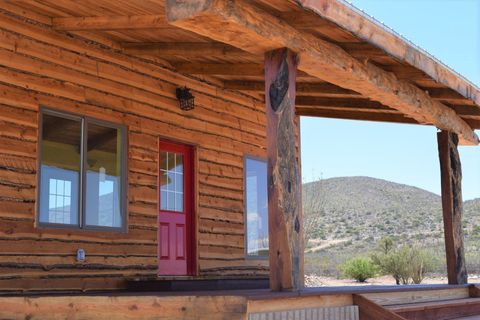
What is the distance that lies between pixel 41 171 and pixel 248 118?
3842 millimetres

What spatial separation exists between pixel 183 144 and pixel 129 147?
112 cm

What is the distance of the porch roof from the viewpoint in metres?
5.87

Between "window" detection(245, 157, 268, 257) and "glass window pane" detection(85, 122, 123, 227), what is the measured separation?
2.57m

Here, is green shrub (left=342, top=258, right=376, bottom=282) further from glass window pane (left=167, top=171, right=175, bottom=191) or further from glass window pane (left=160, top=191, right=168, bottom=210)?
glass window pane (left=160, top=191, right=168, bottom=210)

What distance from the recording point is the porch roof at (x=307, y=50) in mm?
5871

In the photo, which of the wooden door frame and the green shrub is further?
the green shrub

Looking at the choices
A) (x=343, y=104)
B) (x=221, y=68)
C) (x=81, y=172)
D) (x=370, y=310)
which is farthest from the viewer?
(x=343, y=104)

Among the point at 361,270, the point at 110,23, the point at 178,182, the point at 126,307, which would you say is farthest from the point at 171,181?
the point at 361,270

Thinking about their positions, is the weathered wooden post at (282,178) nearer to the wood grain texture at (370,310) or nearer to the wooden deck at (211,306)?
the wooden deck at (211,306)

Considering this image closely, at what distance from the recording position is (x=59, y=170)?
293 inches

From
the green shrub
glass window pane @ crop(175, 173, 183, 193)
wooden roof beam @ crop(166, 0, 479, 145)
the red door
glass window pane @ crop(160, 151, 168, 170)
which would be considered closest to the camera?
wooden roof beam @ crop(166, 0, 479, 145)

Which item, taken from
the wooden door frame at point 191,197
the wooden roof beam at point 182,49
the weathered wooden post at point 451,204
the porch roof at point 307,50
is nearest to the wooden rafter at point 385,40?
the porch roof at point 307,50

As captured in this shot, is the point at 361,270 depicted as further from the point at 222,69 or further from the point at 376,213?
the point at 376,213

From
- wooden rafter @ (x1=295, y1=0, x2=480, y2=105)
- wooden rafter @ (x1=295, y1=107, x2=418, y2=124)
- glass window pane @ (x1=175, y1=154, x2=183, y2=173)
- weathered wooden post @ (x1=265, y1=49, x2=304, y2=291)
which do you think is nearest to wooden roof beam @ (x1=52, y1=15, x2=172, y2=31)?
weathered wooden post @ (x1=265, y1=49, x2=304, y2=291)
